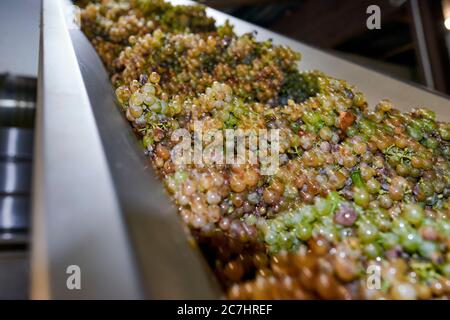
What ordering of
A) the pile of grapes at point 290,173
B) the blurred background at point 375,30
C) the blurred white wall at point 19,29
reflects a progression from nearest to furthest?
the pile of grapes at point 290,173, the blurred white wall at point 19,29, the blurred background at point 375,30

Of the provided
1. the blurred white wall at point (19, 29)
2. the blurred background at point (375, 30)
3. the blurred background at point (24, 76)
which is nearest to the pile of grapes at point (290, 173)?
the blurred background at point (375, 30)

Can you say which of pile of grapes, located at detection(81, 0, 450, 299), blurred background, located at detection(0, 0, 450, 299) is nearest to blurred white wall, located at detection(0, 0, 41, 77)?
blurred background, located at detection(0, 0, 450, 299)

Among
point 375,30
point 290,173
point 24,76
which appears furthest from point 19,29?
point 375,30

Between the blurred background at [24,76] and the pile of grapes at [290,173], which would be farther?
the blurred background at [24,76]

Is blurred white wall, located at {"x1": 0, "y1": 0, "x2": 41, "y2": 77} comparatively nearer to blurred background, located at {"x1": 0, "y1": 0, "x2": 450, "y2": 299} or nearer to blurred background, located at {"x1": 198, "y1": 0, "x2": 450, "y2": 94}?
blurred background, located at {"x1": 0, "y1": 0, "x2": 450, "y2": 299}

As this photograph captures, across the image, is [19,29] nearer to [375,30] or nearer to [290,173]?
[290,173]

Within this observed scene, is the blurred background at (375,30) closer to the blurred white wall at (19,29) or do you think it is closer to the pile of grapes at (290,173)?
the pile of grapes at (290,173)
